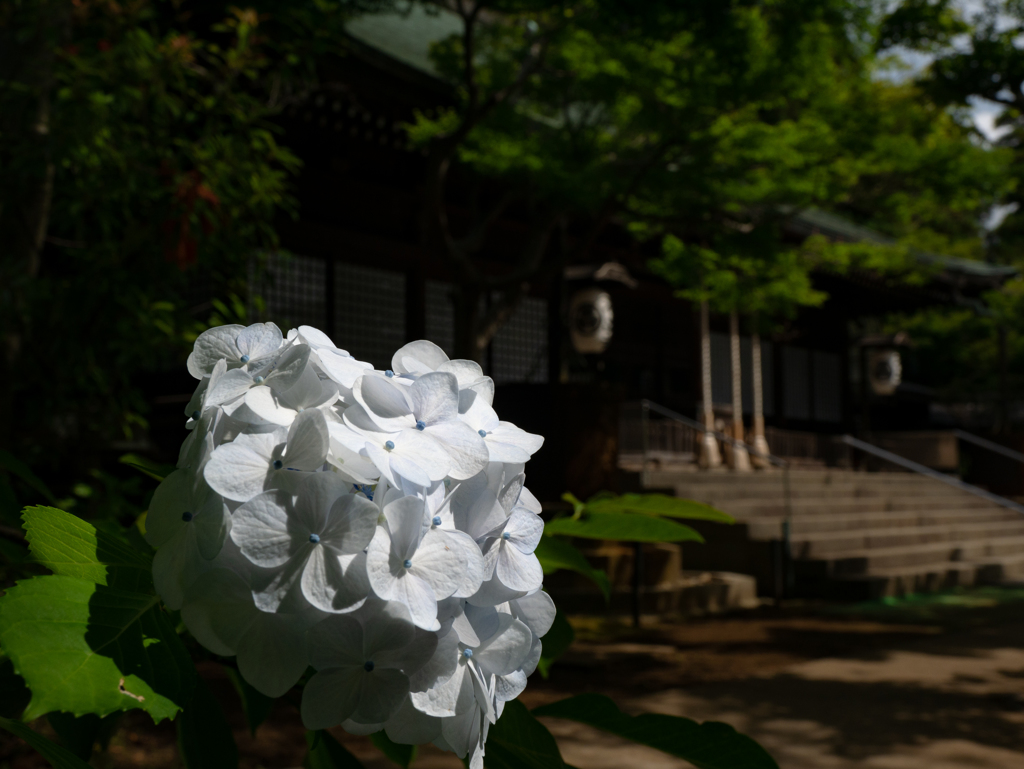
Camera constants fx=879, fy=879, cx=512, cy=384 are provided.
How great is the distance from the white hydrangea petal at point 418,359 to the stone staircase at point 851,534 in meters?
9.38

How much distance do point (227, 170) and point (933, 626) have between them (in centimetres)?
722

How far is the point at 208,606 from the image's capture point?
2.11 ft

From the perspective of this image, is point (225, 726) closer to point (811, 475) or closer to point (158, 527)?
point (158, 527)

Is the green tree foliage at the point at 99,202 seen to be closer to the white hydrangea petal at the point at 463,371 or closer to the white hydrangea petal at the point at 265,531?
the white hydrangea petal at the point at 463,371

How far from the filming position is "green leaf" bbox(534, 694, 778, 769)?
87 cm

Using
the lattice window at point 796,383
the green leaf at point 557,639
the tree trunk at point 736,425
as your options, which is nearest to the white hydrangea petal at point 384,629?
the green leaf at point 557,639

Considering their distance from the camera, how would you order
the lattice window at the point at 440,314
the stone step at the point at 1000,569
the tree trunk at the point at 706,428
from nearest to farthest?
the stone step at the point at 1000,569 < the lattice window at the point at 440,314 < the tree trunk at the point at 706,428

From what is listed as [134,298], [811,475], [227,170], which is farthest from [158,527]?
[811,475]

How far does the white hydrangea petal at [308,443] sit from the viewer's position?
63 centimetres

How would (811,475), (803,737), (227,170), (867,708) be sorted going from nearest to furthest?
(227,170) < (803,737) < (867,708) < (811,475)

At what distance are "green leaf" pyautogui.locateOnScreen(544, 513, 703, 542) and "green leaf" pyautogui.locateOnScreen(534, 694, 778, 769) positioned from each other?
201 mm

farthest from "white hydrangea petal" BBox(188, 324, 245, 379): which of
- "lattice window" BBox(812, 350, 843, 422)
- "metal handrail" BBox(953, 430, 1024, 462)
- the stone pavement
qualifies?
"lattice window" BBox(812, 350, 843, 422)

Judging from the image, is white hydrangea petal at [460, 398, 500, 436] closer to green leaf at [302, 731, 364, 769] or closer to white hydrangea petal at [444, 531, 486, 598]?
white hydrangea petal at [444, 531, 486, 598]

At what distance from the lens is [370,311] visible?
11039 mm
